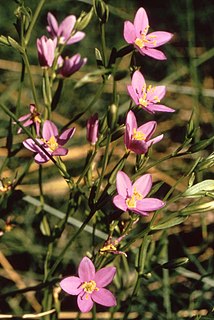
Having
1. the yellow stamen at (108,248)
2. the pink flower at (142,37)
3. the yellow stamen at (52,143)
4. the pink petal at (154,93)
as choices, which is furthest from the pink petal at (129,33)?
the yellow stamen at (108,248)

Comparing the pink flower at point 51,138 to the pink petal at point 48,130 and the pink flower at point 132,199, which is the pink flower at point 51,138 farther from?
the pink flower at point 132,199

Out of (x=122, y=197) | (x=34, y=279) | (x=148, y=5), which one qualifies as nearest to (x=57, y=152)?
(x=122, y=197)

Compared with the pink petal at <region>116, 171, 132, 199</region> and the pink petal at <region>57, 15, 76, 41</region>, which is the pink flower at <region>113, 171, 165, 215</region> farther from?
the pink petal at <region>57, 15, 76, 41</region>

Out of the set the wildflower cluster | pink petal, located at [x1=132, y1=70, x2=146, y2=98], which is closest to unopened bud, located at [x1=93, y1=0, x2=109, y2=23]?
the wildflower cluster

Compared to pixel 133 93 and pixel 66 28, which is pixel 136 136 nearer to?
pixel 133 93

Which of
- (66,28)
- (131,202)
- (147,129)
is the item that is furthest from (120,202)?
(66,28)

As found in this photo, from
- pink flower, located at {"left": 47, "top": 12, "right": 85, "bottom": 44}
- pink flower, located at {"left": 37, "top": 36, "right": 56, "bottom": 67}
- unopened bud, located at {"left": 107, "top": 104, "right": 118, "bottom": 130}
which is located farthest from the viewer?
pink flower, located at {"left": 47, "top": 12, "right": 85, "bottom": 44}
